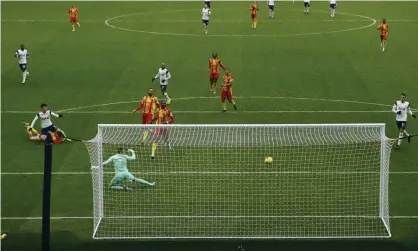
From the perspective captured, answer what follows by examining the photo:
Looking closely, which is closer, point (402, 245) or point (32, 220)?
point (402, 245)

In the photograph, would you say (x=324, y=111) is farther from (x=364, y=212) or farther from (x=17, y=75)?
(x=17, y=75)

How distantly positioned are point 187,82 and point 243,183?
47.4 ft

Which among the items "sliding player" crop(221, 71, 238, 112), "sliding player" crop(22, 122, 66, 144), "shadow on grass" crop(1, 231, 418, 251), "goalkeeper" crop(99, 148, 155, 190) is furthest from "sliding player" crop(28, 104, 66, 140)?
"shadow on grass" crop(1, 231, 418, 251)

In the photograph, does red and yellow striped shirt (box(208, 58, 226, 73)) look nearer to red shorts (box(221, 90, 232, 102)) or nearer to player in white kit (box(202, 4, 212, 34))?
red shorts (box(221, 90, 232, 102))

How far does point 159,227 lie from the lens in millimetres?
18016

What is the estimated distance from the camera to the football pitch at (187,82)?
18.8 meters

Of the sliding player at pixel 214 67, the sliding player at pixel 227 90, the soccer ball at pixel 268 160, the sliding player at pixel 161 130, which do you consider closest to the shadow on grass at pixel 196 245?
the sliding player at pixel 161 130

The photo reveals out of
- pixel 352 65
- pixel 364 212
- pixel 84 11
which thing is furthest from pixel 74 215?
pixel 84 11

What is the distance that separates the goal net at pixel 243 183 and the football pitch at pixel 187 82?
185 millimetres

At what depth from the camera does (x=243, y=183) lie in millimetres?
20500

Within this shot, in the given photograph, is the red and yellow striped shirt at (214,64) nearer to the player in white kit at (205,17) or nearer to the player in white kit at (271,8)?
the player in white kit at (205,17)

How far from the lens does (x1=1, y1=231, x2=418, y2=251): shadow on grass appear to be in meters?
16.8

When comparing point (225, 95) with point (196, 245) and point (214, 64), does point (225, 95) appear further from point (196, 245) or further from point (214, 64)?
point (196, 245)

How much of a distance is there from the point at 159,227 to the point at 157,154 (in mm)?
4482
